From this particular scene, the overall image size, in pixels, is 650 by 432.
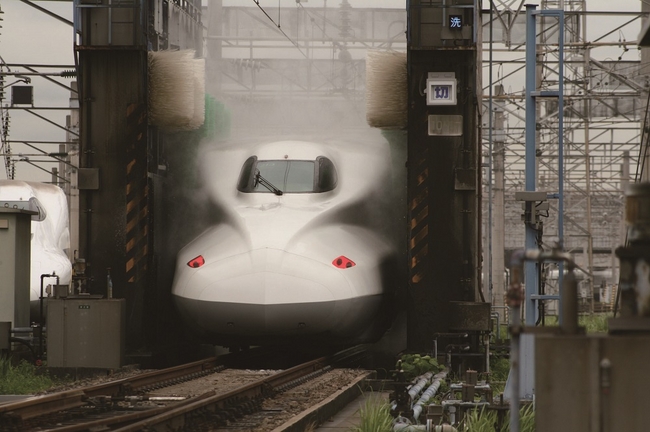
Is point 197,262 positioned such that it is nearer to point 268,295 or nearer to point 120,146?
point 268,295

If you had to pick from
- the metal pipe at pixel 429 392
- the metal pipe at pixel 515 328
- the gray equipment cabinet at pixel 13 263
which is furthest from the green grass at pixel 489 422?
the gray equipment cabinet at pixel 13 263

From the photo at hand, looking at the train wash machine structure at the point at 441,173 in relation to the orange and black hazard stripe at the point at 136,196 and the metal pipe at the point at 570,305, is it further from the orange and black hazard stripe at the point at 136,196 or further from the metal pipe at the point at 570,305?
the metal pipe at the point at 570,305

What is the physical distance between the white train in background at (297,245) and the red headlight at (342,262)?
2 centimetres

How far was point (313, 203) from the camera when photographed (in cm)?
1642

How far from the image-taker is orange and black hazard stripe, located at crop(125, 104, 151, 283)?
16219mm

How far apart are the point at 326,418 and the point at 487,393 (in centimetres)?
168

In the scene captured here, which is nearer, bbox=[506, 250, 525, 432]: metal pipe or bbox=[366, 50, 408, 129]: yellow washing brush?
bbox=[506, 250, 525, 432]: metal pipe

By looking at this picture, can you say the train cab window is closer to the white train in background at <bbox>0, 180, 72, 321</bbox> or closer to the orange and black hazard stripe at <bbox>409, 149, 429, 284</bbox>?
the orange and black hazard stripe at <bbox>409, 149, 429, 284</bbox>

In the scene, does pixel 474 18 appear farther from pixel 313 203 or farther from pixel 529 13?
pixel 313 203

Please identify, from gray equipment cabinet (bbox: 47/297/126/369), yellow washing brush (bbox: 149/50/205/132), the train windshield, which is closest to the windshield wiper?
the train windshield

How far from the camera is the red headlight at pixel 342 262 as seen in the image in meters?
15.1

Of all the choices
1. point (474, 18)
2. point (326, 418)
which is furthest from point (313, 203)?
point (326, 418)

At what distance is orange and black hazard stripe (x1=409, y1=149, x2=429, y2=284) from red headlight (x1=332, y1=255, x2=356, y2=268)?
1.12 metres

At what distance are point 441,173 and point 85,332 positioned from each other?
5033 millimetres
